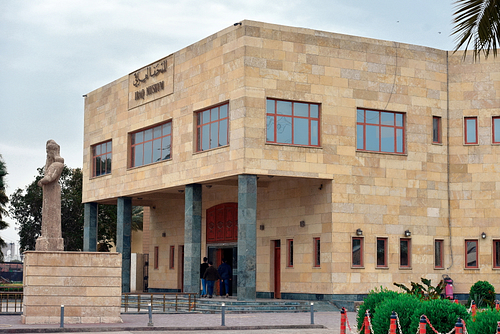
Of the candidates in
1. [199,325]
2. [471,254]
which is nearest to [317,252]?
[471,254]

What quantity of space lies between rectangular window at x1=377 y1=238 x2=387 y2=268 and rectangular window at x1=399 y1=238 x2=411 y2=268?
2.61 ft

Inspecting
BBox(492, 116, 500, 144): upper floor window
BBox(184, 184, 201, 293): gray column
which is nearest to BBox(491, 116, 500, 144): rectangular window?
BBox(492, 116, 500, 144): upper floor window

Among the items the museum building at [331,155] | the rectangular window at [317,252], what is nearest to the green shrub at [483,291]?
the museum building at [331,155]

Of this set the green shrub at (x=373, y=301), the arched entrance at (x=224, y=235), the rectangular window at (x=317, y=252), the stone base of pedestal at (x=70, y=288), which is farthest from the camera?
the arched entrance at (x=224, y=235)

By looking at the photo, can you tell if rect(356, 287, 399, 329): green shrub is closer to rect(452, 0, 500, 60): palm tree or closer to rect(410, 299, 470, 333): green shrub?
rect(410, 299, 470, 333): green shrub

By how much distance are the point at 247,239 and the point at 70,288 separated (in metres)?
9.49

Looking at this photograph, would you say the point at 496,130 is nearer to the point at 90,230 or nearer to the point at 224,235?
the point at 224,235

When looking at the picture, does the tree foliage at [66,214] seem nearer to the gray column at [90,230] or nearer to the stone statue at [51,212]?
the gray column at [90,230]

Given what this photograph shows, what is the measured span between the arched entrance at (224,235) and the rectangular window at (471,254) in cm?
1085

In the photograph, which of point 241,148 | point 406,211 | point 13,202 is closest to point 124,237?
point 241,148

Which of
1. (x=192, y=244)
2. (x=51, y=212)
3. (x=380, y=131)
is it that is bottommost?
(x=192, y=244)

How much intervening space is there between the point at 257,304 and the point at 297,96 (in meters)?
8.76

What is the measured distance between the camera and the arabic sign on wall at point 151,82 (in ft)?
124

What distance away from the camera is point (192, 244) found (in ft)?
115
